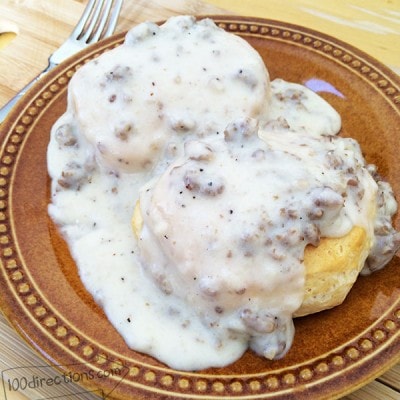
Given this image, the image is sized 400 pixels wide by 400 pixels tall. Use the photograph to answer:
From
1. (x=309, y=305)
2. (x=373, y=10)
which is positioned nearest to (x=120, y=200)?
(x=309, y=305)

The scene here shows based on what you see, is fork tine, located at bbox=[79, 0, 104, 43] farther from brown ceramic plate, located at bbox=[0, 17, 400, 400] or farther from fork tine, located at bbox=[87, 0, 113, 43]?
brown ceramic plate, located at bbox=[0, 17, 400, 400]

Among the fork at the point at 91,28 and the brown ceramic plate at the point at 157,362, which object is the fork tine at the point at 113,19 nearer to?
the fork at the point at 91,28

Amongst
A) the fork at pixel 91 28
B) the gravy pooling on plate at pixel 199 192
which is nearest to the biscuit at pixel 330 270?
the gravy pooling on plate at pixel 199 192

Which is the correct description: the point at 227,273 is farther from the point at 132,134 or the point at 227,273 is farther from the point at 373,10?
the point at 373,10

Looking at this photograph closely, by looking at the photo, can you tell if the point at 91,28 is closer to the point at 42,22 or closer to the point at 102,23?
the point at 102,23

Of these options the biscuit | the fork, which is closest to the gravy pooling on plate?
the biscuit

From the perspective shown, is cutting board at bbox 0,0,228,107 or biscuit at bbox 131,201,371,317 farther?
cutting board at bbox 0,0,228,107
